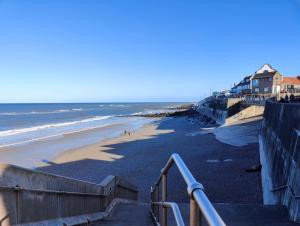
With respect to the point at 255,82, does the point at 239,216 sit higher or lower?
lower

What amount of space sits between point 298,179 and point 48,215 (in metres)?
4.12

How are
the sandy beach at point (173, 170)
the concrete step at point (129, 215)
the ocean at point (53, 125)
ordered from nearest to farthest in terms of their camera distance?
the concrete step at point (129, 215) < the sandy beach at point (173, 170) < the ocean at point (53, 125)

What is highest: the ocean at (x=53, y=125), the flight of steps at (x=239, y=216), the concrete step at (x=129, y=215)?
the flight of steps at (x=239, y=216)

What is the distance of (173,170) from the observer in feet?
44.8

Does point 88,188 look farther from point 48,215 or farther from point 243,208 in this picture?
point 243,208

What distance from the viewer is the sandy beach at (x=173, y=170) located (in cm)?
1275

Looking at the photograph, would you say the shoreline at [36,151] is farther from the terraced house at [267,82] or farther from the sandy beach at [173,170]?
the terraced house at [267,82]

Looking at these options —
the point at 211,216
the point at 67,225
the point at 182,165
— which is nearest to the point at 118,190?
the point at 67,225

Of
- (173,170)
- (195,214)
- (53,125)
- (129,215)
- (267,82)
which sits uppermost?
(267,82)

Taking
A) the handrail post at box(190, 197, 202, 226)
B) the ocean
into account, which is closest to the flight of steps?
the handrail post at box(190, 197, 202, 226)

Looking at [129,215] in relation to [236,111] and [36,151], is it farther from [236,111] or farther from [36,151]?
[236,111]

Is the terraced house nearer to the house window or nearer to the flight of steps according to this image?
the house window

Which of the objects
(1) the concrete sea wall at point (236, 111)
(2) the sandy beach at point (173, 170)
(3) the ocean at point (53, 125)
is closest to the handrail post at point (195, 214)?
(2) the sandy beach at point (173, 170)

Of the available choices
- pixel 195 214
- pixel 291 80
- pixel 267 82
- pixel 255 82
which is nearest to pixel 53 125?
pixel 267 82
